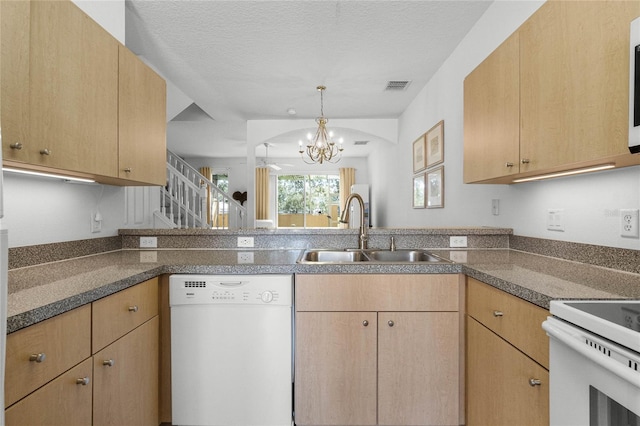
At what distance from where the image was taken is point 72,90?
1363 mm

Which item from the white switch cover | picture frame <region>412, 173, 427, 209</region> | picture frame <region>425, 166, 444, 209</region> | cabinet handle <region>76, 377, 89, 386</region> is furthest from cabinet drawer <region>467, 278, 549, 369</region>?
picture frame <region>412, 173, 427, 209</region>

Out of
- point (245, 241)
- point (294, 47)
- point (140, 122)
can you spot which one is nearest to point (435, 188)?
point (294, 47)

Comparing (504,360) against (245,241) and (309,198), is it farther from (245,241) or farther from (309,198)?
(309,198)

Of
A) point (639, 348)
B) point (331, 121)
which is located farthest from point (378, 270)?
point (331, 121)

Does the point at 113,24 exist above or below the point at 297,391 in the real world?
above

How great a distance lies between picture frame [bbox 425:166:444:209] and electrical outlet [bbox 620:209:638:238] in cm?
184

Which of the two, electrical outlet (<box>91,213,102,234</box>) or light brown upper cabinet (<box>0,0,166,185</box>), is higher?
light brown upper cabinet (<box>0,0,166,185</box>)

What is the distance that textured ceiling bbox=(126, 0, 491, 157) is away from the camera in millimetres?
2357

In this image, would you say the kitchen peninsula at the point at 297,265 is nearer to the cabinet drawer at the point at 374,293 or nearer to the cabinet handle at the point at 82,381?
the cabinet drawer at the point at 374,293

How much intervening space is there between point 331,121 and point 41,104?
437cm

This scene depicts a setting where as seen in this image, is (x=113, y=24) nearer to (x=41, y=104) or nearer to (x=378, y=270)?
(x=41, y=104)

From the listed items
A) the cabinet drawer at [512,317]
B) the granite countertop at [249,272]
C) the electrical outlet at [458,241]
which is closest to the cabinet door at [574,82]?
the granite countertop at [249,272]

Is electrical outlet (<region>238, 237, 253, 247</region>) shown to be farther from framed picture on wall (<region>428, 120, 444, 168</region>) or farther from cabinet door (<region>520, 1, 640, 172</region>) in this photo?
framed picture on wall (<region>428, 120, 444, 168</region>)

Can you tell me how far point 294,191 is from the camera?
906 centimetres
